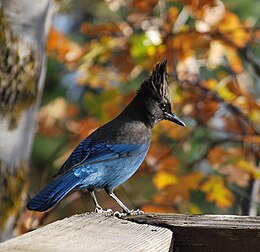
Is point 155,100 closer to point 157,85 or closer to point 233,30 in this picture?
point 157,85

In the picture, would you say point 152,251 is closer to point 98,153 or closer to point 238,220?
point 238,220

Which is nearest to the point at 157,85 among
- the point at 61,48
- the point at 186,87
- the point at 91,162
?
the point at 91,162

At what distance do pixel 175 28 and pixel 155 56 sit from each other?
10.4 inches

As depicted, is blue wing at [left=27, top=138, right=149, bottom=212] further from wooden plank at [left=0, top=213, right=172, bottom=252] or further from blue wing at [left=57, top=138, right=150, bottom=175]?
wooden plank at [left=0, top=213, right=172, bottom=252]

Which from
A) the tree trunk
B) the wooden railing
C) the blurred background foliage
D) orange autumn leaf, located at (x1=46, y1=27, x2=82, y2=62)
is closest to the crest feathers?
the tree trunk

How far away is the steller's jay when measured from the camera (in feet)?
8.78

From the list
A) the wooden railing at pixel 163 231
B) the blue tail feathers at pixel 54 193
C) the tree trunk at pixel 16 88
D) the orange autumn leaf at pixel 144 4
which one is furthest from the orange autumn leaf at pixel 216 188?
the wooden railing at pixel 163 231

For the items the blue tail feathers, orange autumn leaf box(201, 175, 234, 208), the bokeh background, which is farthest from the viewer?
orange autumn leaf box(201, 175, 234, 208)

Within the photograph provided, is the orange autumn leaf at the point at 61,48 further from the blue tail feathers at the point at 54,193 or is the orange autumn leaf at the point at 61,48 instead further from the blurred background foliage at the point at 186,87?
the blue tail feathers at the point at 54,193

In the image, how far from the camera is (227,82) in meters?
4.21

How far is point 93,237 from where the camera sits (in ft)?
5.10

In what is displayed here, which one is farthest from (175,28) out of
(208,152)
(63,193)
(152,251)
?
(152,251)

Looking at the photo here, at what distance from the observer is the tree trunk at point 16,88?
2.84 metres

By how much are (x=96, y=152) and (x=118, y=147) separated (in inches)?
5.3
